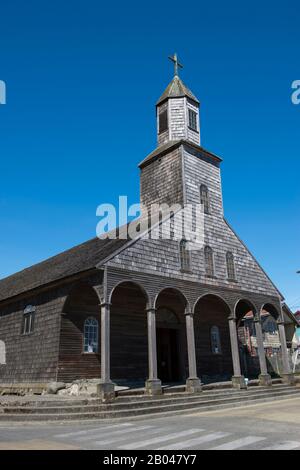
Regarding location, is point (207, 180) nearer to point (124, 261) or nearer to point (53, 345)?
point (124, 261)

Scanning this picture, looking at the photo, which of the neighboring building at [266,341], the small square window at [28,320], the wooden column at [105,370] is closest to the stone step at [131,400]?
the wooden column at [105,370]

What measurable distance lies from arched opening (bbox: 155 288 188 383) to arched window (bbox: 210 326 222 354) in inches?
103

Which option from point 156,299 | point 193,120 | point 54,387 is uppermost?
point 193,120

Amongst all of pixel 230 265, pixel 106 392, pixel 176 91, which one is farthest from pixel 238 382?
pixel 176 91

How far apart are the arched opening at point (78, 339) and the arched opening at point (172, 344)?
3753 millimetres

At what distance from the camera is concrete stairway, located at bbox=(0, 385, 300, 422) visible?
39.7ft

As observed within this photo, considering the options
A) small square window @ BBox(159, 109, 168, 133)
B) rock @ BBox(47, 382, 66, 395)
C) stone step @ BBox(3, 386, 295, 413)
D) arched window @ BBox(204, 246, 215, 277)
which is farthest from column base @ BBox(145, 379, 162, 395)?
small square window @ BBox(159, 109, 168, 133)

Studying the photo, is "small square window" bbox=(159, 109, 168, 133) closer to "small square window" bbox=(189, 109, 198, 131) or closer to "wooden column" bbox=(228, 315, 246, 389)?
"small square window" bbox=(189, 109, 198, 131)

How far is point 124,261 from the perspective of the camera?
16031 mm

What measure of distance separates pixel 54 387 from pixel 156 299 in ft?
18.0

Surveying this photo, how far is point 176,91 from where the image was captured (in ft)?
80.5

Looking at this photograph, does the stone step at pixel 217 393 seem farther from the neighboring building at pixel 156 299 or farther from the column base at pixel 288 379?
the column base at pixel 288 379

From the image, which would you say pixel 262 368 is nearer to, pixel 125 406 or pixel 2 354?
pixel 125 406
